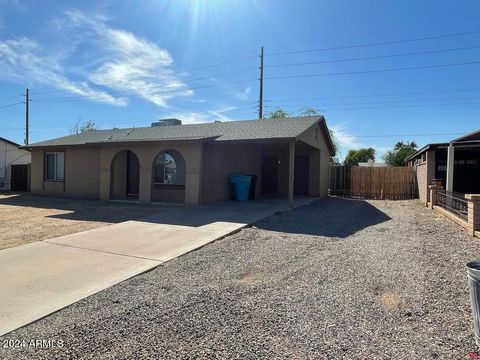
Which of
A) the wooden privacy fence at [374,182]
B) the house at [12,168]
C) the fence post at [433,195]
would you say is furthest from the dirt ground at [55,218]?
the wooden privacy fence at [374,182]

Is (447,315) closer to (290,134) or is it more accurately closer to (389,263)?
(389,263)

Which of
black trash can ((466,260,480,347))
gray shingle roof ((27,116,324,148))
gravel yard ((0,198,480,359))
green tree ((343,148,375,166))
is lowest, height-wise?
gravel yard ((0,198,480,359))

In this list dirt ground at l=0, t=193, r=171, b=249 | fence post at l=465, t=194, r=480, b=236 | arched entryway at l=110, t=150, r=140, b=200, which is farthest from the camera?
arched entryway at l=110, t=150, r=140, b=200

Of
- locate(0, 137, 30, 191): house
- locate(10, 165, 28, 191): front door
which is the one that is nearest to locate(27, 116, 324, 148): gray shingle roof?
locate(10, 165, 28, 191): front door

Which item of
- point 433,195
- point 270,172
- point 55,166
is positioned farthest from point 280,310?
point 55,166

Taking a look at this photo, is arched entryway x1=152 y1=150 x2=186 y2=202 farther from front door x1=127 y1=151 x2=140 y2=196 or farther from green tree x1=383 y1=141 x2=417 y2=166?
green tree x1=383 y1=141 x2=417 y2=166

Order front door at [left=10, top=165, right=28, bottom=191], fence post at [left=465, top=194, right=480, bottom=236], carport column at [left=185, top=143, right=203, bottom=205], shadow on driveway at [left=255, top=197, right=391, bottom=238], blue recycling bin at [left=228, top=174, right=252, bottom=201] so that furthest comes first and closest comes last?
1. front door at [left=10, top=165, right=28, bottom=191]
2. blue recycling bin at [left=228, top=174, right=252, bottom=201]
3. carport column at [left=185, top=143, right=203, bottom=205]
4. shadow on driveway at [left=255, top=197, right=391, bottom=238]
5. fence post at [left=465, top=194, right=480, bottom=236]

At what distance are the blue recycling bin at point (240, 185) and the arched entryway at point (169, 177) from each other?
230 cm

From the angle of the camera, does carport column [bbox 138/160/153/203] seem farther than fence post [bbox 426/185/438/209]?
Yes

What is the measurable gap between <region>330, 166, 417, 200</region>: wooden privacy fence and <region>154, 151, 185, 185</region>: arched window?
10797 mm

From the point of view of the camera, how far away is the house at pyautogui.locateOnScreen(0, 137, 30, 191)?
78.5 feet

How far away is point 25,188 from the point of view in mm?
23859

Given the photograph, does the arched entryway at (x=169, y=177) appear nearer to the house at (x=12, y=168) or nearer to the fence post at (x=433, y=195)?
the fence post at (x=433, y=195)

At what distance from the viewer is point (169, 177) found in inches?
572
